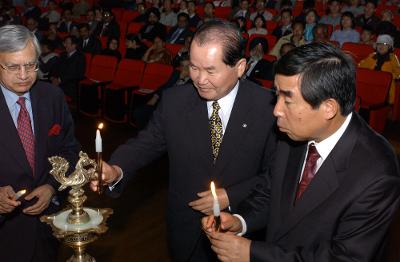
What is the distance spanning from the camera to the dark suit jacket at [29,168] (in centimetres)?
213

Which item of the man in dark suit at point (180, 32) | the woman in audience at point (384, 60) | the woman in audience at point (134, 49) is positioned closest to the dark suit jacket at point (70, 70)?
the woman in audience at point (134, 49)

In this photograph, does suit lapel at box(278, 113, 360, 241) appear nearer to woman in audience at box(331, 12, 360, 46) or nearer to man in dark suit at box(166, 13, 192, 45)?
woman in audience at box(331, 12, 360, 46)

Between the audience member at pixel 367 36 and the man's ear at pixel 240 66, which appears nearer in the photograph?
the man's ear at pixel 240 66

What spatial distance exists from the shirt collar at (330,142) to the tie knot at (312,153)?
0.09 feet

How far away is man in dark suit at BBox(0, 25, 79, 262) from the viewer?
204 cm

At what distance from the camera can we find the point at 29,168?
7.09 feet

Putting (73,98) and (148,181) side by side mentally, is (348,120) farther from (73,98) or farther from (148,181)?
(73,98)

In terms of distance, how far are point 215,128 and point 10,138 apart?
0.97 metres

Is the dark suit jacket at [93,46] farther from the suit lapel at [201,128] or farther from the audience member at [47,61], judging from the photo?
the suit lapel at [201,128]

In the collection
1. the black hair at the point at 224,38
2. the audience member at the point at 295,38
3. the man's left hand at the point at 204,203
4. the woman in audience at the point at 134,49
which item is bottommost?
the woman in audience at the point at 134,49

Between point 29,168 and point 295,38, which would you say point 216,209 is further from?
point 295,38

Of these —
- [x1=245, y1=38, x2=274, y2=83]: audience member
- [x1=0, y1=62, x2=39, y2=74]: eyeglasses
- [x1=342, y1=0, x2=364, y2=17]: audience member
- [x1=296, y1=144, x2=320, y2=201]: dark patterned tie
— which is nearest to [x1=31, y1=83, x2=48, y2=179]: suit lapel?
[x1=0, y1=62, x2=39, y2=74]: eyeglasses

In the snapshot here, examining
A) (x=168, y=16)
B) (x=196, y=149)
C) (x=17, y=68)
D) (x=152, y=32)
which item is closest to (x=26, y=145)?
(x=17, y=68)

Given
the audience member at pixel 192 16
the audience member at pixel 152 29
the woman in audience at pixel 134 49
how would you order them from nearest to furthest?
the woman in audience at pixel 134 49 → the audience member at pixel 152 29 → the audience member at pixel 192 16
